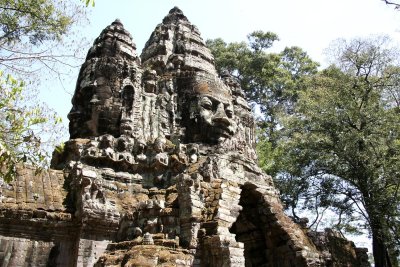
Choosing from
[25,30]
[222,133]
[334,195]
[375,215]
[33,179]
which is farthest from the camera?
[334,195]

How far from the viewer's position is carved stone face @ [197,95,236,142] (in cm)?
1427

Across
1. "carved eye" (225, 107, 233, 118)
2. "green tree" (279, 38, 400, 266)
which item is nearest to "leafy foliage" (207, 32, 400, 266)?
"green tree" (279, 38, 400, 266)

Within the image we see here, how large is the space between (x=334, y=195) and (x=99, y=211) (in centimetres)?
1234

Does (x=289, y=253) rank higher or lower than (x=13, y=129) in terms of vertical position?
lower

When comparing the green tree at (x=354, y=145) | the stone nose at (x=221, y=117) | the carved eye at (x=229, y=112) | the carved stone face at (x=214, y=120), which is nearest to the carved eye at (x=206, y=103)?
the carved stone face at (x=214, y=120)

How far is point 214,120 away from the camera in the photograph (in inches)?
568

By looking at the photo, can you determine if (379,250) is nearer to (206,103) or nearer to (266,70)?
(206,103)

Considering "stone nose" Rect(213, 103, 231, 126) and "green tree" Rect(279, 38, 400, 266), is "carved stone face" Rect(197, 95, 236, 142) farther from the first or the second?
"green tree" Rect(279, 38, 400, 266)

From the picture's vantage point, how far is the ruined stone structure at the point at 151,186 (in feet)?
29.7

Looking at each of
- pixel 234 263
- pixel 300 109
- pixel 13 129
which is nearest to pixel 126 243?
pixel 234 263

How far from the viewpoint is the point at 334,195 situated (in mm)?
18391

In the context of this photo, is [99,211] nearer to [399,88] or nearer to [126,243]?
[126,243]

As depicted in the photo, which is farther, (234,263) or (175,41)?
(175,41)

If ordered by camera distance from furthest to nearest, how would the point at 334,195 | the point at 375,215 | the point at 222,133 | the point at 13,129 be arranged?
the point at 334,195 → the point at 375,215 → the point at 222,133 → the point at 13,129
